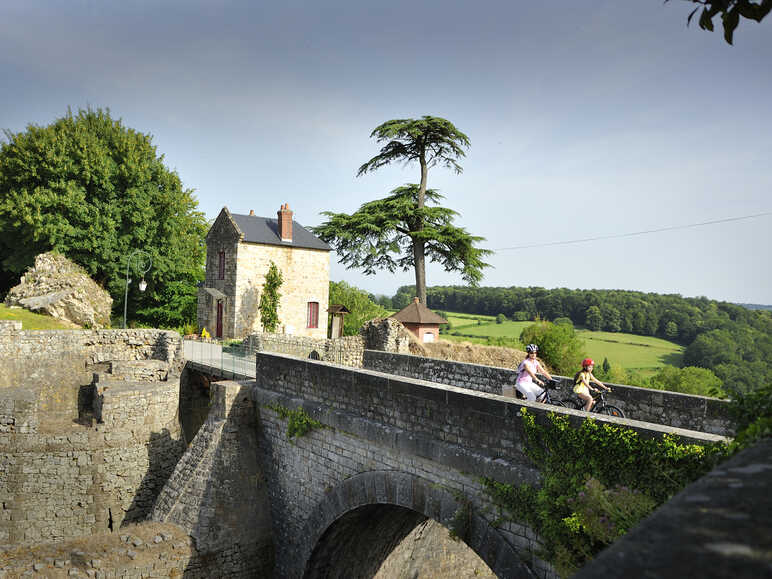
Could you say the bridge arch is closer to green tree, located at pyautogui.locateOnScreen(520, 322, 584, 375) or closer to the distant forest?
green tree, located at pyautogui.locateOnScreen(520, 322, 584, 375)

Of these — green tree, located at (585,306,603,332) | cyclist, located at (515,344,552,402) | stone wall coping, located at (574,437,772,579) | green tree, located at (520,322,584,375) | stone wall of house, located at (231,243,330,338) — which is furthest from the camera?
green tree, located at (585,306,603,332)

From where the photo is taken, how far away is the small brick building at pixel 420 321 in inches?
794

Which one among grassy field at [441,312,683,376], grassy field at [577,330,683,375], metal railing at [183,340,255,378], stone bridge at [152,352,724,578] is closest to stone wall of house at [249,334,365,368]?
metal railing at [183,340,255,378]

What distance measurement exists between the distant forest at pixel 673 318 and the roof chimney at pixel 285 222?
569 inches

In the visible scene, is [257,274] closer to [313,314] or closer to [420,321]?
[313,314]

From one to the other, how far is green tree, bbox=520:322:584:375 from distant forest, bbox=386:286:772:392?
6.43 metres

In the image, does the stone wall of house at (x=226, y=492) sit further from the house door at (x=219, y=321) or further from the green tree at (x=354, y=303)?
the green tree at (x=354, y=303)

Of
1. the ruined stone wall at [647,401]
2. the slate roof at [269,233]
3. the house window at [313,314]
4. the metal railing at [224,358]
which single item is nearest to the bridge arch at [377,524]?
the ruined stone wall at [647,401]

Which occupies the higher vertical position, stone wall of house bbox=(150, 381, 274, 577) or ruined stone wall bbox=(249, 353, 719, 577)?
ruined stone wall bbox=(249, 353, 719, 577)

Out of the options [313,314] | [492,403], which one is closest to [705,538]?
[492,403]

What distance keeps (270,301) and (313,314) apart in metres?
2.73

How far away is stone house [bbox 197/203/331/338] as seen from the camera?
25.2 meters

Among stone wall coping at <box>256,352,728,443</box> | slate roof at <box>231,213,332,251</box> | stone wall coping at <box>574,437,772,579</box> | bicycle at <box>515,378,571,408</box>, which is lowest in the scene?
bicycle at <box>515,378,571,408</box>

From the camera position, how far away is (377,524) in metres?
8.67
